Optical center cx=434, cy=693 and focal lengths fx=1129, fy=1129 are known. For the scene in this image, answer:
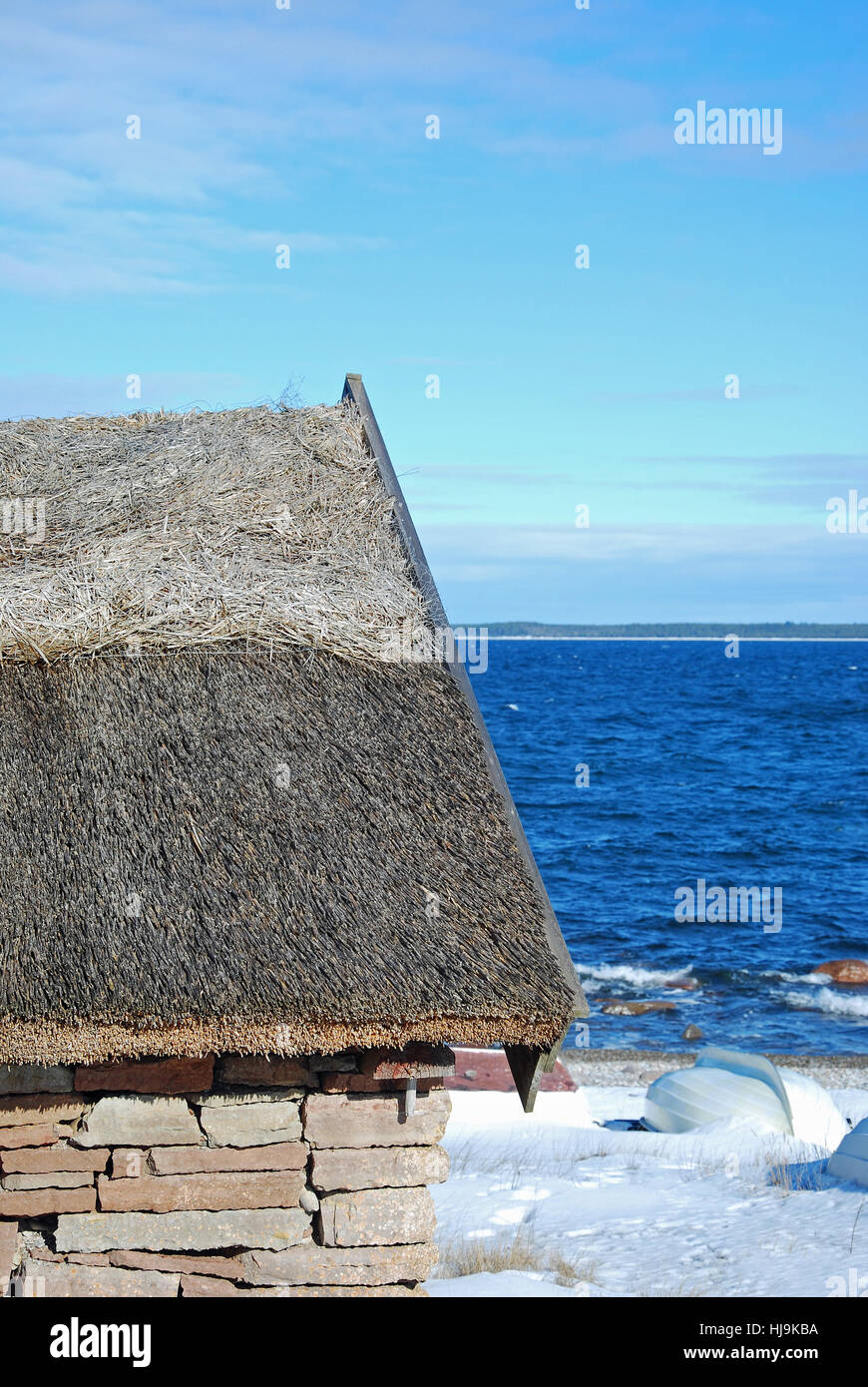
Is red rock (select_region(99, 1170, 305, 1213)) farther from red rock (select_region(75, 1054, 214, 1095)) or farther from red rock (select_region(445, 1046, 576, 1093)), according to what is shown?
red rock (select_region(445, 1046, 576, 1093))

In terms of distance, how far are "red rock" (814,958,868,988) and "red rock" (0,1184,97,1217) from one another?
1684 centimetres

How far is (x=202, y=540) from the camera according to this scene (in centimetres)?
613

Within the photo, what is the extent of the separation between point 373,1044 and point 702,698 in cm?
6666

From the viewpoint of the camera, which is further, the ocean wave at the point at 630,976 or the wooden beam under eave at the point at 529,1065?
the ocean wave at the point at 630,976

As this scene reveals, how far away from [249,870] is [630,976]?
15.7m

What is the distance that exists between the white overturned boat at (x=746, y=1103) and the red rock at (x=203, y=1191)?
24.1 feet

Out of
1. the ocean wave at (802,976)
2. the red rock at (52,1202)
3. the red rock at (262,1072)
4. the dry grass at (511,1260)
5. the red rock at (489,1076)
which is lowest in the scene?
the ocean wave at (802,976)

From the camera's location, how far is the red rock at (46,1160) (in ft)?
14.8

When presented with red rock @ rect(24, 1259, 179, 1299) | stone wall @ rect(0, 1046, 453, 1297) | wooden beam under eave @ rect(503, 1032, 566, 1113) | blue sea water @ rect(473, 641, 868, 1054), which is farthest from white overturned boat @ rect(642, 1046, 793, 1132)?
red rock @ rect(24, 1259, 179, 1299)

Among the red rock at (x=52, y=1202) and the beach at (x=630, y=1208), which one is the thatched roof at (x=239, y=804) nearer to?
the red rock at (x=52, y=1202)

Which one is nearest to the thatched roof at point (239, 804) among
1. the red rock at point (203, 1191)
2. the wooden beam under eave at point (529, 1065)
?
the wooden beam under eave at point (529, 1065)
